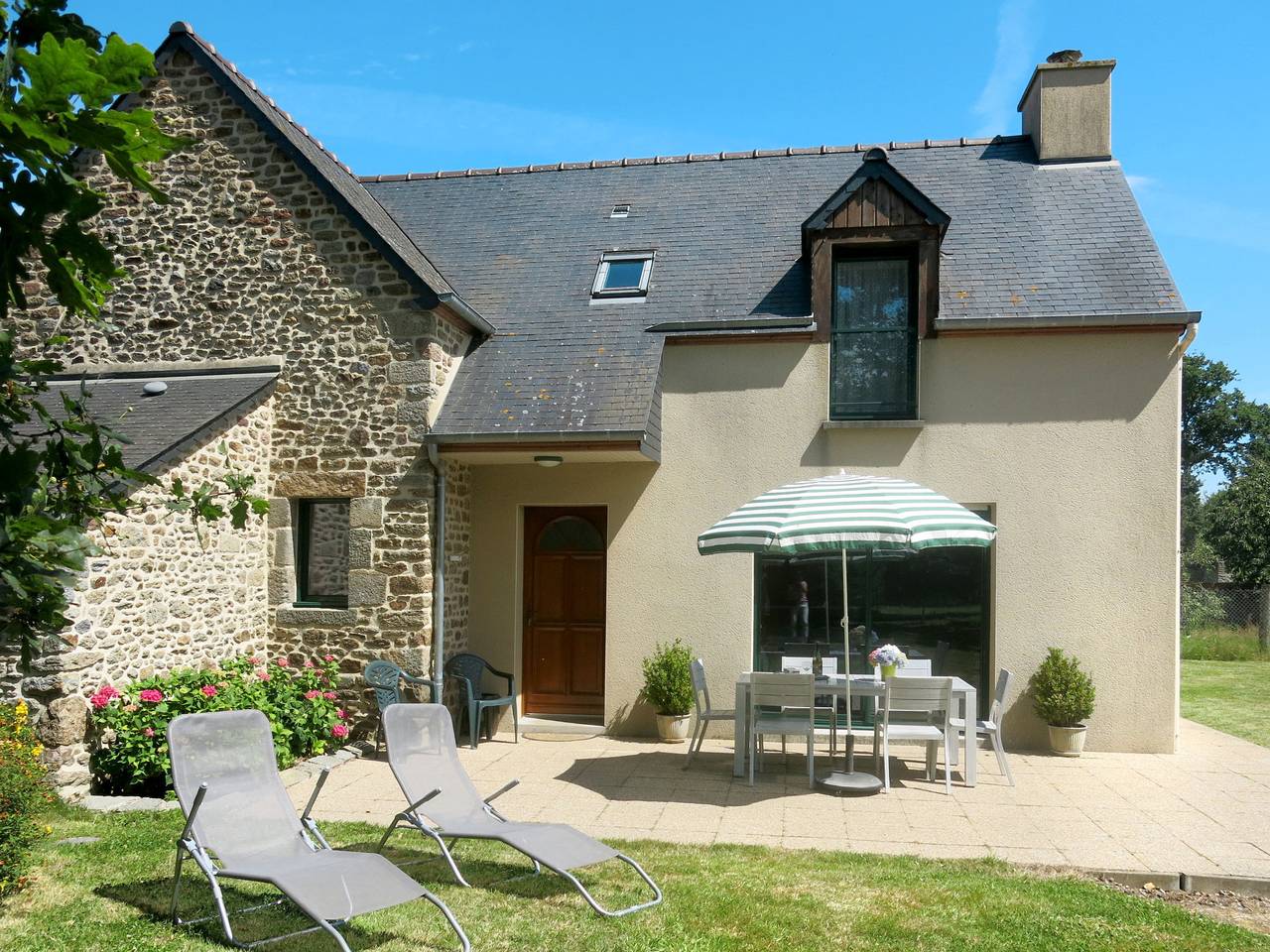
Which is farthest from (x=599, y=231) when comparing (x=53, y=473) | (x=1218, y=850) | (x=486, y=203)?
(x=53, y=473)

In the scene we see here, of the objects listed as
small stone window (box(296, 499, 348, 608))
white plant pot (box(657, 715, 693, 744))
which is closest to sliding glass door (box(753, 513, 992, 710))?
white plant pot (box(657, 715, 693, 744))

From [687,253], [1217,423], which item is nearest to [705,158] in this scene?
[687,253]

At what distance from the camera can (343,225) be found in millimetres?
10211

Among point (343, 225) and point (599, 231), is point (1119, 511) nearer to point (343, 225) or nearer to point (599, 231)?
point (599, 231)

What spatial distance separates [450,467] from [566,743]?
9.95ft

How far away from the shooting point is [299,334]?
33.7ft

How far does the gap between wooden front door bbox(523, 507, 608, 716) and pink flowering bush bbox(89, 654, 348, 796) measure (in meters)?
2.28

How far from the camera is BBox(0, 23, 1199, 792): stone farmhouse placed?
992 centimetres

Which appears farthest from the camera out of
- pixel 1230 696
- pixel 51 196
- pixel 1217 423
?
pixel 1217 423

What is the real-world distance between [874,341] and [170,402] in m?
7.04

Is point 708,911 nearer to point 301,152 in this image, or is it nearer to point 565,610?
point 565,610

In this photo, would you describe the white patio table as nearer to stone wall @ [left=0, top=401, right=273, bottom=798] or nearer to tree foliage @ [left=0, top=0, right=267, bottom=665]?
stone wall @ [left=0, top=401, right=273, bottom=798]

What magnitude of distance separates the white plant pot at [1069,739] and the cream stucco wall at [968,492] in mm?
340

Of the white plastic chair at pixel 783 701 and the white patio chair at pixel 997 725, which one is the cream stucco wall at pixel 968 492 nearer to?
the white patio chair at pixel 997 725
